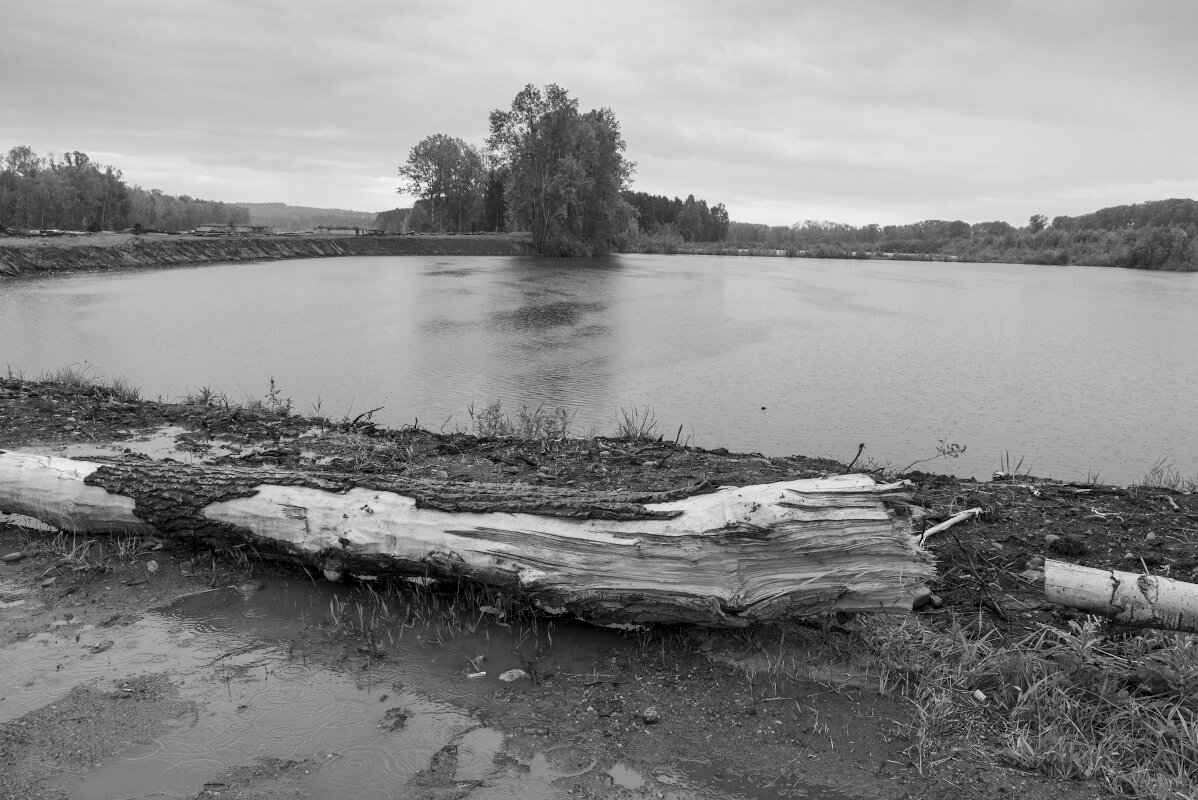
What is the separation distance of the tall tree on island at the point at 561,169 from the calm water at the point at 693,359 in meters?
27.5

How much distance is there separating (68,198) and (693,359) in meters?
67.7

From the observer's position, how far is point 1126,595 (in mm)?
3438

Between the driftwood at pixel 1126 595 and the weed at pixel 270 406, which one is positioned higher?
the driftwood at pixel 1126 595

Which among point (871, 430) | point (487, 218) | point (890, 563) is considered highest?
point (487, 218)

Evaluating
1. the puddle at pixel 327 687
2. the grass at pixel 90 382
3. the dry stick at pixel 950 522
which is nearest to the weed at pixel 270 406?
the grass at pixel 90 382

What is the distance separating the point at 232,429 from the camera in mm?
7355

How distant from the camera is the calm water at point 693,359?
32.5 feet

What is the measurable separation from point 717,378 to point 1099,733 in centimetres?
1060

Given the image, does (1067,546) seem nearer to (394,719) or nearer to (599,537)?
(599,537)

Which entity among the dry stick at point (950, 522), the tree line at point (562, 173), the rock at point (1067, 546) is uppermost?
the tree line at point (562, 173)

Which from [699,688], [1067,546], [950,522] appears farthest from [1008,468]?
[699,688]

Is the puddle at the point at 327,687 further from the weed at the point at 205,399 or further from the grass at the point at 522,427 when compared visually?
the weed at the point at 205,399

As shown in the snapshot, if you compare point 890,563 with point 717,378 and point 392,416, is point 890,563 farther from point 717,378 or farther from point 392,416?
point 717,378

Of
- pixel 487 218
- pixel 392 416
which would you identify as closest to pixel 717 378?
pixel 392 416
